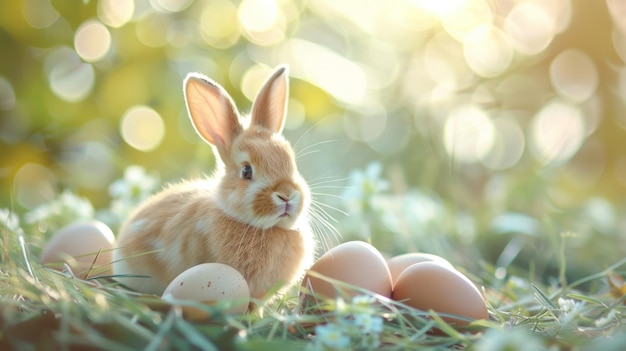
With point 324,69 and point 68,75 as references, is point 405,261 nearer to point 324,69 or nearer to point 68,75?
point 324,69

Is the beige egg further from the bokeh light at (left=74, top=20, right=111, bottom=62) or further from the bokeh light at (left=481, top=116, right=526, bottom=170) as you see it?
the bokeh light at (left=481, top=116, right=526, bottom=170)

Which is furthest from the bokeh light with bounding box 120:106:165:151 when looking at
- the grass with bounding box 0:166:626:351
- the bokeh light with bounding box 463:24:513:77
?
the bokeh light with bounding box 463:24:513:77

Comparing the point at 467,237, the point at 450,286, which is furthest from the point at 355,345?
the point at 467,237

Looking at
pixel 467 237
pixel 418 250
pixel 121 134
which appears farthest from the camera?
pixel 121 134

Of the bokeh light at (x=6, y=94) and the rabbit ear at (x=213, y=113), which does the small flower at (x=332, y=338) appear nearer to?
the rabbit ear at (x=213, y=113)

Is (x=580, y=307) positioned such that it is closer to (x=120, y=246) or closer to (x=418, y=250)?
(x=418, y=250)

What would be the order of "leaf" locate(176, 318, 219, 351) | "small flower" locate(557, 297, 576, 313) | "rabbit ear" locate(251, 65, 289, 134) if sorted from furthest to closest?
"rabbit ear" locate(251, 65, 289, 134) → "small flower" locate(557, 297, 576, 313) → "leaf" locate(176, 318, 219, 351)

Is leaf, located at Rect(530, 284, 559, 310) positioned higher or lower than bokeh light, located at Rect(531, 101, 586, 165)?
higher

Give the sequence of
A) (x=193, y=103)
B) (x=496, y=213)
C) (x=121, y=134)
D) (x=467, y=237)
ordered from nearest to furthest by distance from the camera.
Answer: (x=193, y=103)
(x=467, y=237)
(x=496, y=213)
(x=121, y=134)
